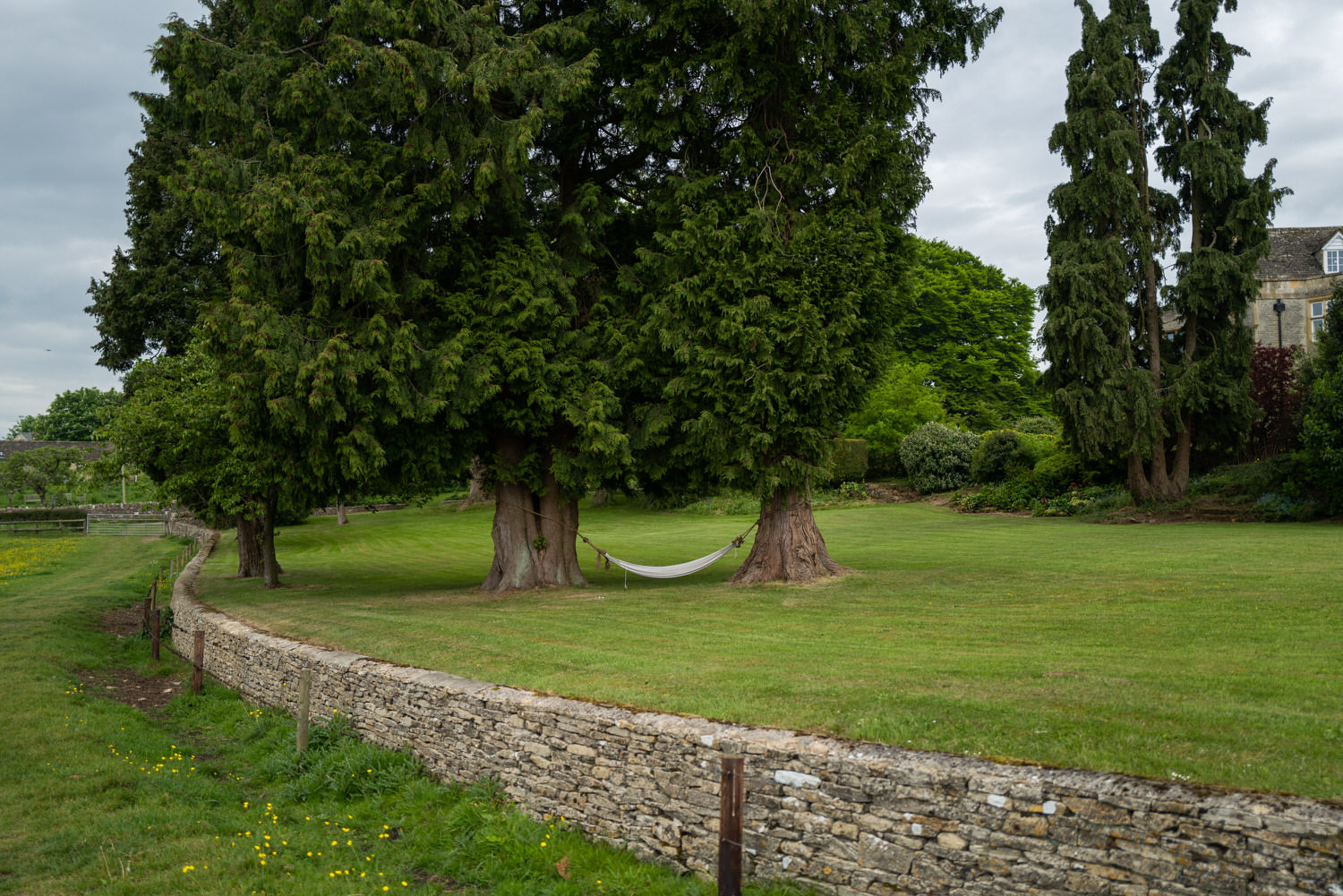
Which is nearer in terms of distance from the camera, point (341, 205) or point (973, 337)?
point (341, 205)

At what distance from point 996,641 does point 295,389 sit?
1045cm

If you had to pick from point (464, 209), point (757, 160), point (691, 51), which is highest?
point (691, 51)

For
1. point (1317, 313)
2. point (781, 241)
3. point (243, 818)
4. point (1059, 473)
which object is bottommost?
point (243, 818)

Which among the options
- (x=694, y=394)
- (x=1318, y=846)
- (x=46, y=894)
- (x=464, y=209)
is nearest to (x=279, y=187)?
(x=464, y=209)

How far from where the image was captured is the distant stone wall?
13.3ft

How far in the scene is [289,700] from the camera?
11.0 metres

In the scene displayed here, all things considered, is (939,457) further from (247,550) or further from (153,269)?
(153,269)

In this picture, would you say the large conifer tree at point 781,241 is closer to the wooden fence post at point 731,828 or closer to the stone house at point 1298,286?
the wooden fence post at point 731,828

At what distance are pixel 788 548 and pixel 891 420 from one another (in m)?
23.3

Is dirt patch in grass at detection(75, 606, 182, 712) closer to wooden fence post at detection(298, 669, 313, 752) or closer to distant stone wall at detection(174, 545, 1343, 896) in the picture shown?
wooden fence post at detection(298, 669, 313, 752)

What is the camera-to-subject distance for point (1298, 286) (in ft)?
118

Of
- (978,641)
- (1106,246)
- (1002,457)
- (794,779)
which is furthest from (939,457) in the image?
(794,779)

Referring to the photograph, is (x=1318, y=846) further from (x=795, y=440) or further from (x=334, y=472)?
(x=334, y=472)

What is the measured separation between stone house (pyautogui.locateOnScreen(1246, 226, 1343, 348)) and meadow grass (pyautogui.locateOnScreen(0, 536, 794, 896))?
38.0 meters
